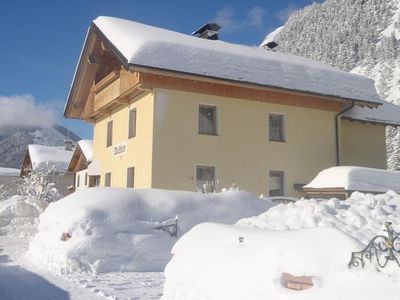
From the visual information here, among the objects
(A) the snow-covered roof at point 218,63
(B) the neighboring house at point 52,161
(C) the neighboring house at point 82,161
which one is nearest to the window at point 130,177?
(A) the snow-covered roof at point 218,63

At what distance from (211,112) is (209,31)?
6704mm

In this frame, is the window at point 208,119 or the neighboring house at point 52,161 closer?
the window at point 208,119

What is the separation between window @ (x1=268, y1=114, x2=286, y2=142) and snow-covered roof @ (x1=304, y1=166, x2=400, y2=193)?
86.9 inches

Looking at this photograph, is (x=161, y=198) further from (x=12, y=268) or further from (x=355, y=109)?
(x=355, y=109)

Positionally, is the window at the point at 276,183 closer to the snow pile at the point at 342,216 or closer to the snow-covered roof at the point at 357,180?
the snow-covered roof at the point at 357,180

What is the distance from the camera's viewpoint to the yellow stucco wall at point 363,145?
67.3 feet

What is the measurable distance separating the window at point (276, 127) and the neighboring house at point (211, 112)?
41 millimetres

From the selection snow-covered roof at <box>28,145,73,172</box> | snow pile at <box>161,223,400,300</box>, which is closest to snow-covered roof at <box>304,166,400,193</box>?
snow pile at <box>161,223,400,300</box>

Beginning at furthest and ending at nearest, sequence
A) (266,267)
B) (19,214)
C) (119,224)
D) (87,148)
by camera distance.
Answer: (87,148)
(19,214)
(119,224)
(266,267)

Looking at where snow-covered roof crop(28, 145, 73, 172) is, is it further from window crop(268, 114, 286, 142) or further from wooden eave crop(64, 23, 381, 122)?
window crop(268, 114, 286, 142)

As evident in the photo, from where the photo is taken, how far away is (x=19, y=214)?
713 inches

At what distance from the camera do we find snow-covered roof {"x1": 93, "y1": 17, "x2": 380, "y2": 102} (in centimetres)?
1547

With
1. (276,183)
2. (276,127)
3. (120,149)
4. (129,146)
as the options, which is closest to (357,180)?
(276,183)

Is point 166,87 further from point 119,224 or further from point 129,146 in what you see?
point 119,224
